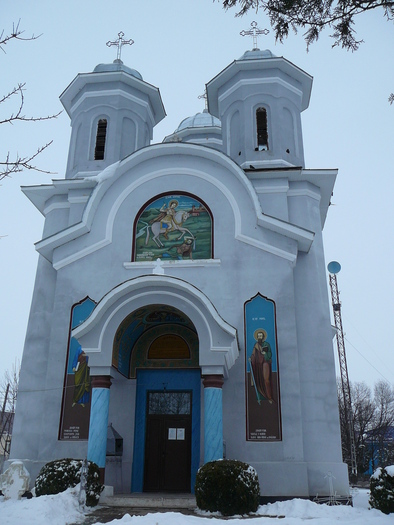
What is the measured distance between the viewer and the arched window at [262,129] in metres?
17.1

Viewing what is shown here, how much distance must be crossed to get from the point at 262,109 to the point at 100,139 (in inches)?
216

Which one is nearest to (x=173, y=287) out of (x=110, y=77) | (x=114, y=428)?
(x=114, y=428)

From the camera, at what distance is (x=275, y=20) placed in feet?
22.3

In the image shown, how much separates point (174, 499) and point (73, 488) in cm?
200

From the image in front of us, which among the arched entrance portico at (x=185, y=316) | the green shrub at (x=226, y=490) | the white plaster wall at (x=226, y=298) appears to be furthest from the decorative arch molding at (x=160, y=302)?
the green shrub at (x=226, y=490)

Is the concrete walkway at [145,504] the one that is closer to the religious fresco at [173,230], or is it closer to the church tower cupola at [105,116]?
the religious fresco at [173,230]

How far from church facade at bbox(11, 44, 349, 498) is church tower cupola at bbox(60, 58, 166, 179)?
1891 mm

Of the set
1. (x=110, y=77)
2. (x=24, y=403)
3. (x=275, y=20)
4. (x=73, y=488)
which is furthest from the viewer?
(x=110, y=77)

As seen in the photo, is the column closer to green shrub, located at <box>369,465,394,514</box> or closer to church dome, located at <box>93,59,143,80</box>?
green shrub, located at <box>369,465,394,514</box>

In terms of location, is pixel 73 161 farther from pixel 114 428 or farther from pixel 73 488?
pixel 73 488

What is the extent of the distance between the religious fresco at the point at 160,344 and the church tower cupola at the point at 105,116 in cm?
617

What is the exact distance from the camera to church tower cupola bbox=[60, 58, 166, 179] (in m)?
17.6

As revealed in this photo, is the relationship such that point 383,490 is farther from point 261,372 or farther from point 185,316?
point 185,316

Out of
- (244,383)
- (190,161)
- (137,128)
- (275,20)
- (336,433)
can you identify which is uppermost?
(137,128)
